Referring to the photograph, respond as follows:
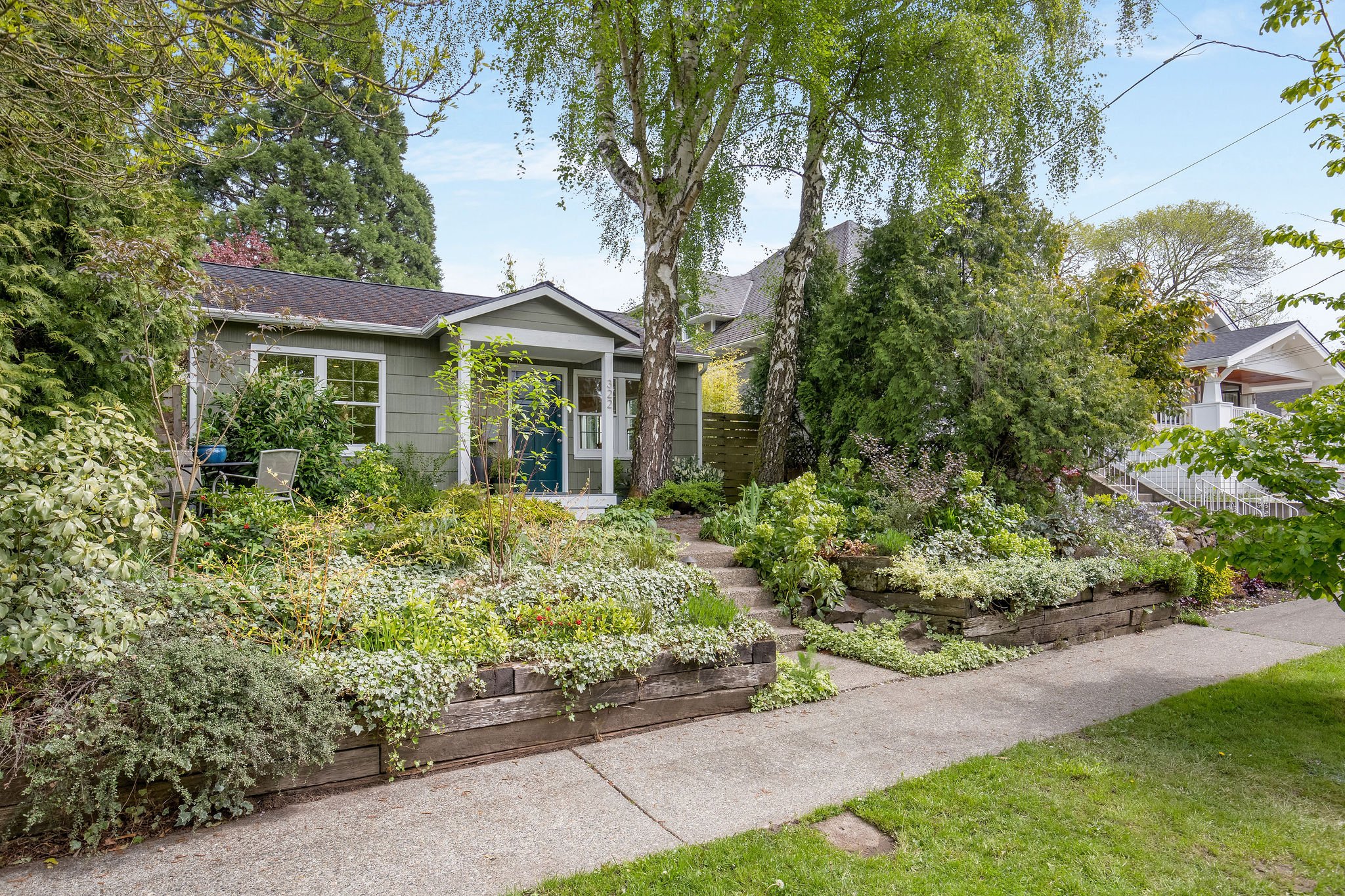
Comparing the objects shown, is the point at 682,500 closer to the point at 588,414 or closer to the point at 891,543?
the point at 891,543

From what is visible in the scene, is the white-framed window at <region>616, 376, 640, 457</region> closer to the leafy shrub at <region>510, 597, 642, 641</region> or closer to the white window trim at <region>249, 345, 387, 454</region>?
the white window trim at <region>249, 345, 387, 454</region>

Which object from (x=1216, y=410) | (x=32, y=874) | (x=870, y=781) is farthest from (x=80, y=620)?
(x=1216, y=410)

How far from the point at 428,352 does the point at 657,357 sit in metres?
3.39

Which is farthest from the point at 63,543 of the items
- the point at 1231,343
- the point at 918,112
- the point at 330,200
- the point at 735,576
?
the point at 330,200

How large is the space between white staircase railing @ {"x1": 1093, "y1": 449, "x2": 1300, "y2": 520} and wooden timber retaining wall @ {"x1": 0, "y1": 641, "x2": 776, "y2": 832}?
8.45 meters

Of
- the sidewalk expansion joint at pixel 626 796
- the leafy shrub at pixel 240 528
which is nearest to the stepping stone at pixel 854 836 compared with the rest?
the sidewalk expansion joint at pixel 626 796

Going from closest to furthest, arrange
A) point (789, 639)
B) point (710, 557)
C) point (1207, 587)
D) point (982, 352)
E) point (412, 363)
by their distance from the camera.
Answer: point (789, 639) < point (710, 557) < point (1207, 587) < point (982, 352) < point (412, 363)

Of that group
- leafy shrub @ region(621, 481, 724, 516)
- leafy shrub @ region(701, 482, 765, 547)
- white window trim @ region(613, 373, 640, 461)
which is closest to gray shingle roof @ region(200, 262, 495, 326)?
white window trim @ region(613, 373, 640, 461)

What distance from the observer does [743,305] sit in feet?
71.0

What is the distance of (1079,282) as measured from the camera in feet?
A: 28.7

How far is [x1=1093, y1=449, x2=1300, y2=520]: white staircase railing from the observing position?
10344mm

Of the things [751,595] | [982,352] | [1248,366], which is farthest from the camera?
[1248,366]

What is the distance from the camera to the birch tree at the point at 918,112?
29.8 feet

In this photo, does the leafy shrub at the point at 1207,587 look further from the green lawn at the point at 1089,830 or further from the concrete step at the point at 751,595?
the concrete step at the point at 751,595
